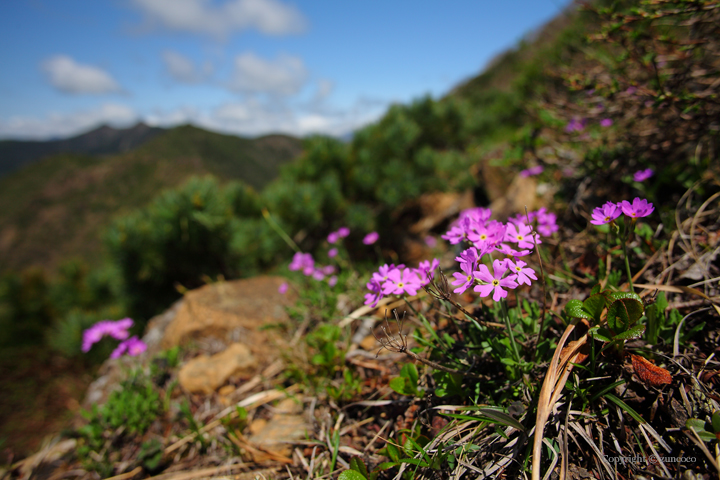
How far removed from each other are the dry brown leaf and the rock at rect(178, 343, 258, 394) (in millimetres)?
2072

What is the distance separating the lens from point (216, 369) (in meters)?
2.25

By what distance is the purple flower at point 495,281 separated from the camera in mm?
1033

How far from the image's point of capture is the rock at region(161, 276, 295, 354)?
8.71ft

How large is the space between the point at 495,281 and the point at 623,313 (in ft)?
1.48

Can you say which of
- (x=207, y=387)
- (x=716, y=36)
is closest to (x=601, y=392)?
(x=207, y=387)

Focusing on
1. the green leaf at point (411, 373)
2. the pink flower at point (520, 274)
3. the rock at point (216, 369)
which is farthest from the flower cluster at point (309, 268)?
the pink flower at point (520, 274)

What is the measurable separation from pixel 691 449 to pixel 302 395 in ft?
5.26

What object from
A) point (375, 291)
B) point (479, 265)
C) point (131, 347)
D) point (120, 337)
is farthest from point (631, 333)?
point (120, 337)

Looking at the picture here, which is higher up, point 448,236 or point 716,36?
point 716,36

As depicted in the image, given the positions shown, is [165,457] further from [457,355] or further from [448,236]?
[448,236]

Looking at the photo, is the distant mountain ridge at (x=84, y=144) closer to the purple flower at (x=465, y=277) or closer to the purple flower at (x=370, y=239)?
the purple flower at (x=370, y=239)

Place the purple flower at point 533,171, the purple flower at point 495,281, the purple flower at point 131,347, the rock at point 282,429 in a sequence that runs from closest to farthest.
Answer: the purple flower at point 495,281, the rock at point 282,429, the purple flower at point 131,347, the purple flower at point 533,171

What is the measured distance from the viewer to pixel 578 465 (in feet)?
3.59

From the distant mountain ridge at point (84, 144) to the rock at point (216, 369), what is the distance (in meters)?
131
